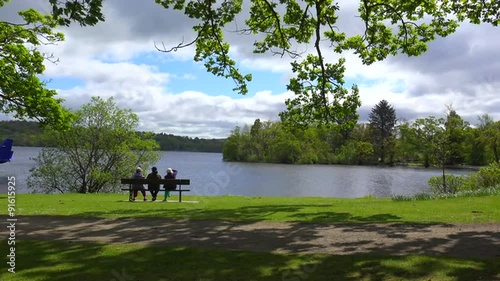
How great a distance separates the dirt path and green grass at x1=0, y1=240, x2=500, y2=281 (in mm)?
569

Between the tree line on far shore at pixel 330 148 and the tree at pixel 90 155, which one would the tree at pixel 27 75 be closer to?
the tree at pixel 90 155

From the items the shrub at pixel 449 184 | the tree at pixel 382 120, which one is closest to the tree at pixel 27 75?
the shrub at pixel 449 184

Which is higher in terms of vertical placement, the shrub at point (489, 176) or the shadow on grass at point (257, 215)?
the shrub at point (489, 176)

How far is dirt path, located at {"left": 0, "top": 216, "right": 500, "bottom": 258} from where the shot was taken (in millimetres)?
7668

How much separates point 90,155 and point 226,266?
3129 cm

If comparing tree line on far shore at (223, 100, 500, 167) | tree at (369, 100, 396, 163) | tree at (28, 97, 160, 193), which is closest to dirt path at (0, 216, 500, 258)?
tree at (28, 97, 160, 193)

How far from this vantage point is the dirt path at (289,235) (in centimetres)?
767

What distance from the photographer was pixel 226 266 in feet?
22.1

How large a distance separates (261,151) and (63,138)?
235ft

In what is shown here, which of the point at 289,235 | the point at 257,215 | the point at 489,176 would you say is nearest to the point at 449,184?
the point at 489,176

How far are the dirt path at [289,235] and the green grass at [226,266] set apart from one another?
0.57 meters

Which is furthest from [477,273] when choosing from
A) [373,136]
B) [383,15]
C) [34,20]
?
[373,136]

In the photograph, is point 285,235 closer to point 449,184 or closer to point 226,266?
point 226,266

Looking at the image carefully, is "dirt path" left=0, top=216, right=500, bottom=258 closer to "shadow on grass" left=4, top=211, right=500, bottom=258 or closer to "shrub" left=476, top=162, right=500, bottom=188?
"shadow on grass" left=4, top=211, right=500, bottom=258
